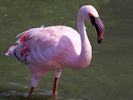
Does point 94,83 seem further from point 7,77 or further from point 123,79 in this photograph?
point 7,77

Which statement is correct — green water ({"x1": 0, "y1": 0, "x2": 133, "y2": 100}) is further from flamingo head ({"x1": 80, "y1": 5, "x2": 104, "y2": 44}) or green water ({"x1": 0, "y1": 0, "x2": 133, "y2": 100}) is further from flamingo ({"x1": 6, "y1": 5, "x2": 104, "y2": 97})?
flamingo head ({"x1": 80, "y1": 5, "x2": 104, "y2": 44})

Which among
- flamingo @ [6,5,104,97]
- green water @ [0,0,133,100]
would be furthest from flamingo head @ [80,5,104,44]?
green water @ [0,0,133,100]

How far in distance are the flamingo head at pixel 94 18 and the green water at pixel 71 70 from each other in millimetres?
1407

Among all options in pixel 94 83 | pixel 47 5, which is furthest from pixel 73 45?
pixel 47 5

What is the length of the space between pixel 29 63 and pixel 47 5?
17.9 ft

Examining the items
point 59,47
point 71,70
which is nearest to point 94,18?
point 59,47

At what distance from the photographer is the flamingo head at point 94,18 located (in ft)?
21.6

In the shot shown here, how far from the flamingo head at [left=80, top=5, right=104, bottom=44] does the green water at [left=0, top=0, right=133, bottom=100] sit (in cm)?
141

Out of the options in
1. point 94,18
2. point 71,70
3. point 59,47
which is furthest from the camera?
point 71,70

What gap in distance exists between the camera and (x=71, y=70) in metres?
8.76

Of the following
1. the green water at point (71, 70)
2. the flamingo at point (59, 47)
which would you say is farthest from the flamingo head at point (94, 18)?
the green water at point (71, 70)

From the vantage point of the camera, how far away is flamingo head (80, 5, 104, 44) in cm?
657

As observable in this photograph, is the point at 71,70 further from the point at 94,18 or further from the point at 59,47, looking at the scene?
the point at 94,18

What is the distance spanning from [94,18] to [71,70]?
2279 millimetres
